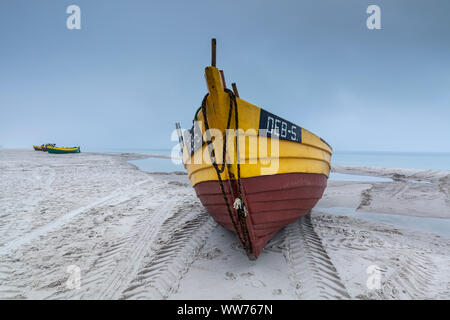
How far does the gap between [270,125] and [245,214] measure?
1.28 metres

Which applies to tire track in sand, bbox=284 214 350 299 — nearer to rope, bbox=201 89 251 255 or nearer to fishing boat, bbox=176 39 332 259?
fishing boat, bbox=176 39 332 259

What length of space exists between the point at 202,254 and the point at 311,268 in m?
1.64

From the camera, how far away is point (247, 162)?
2834 millimetres

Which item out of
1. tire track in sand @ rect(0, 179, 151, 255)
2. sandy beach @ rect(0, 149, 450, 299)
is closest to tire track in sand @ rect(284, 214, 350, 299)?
sandy beach @ rect(0, 149, 450, 299)

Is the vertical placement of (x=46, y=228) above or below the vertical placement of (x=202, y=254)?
above

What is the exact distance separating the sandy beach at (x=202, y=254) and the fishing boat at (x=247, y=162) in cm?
54

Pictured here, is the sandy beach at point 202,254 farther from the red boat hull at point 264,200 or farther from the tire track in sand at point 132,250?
the red boat hull at point 264,200

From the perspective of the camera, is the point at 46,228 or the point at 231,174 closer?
the point at 231,174

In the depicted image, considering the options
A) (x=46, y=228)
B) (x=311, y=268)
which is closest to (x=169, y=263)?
(x=311, y=268)

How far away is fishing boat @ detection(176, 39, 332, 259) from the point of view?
2730 mm

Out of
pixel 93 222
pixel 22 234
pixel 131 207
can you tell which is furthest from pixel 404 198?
pixel 22 234

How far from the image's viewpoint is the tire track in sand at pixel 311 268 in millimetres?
2496

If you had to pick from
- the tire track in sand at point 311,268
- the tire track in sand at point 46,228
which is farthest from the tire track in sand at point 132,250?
the tire track in sand at point 311,268

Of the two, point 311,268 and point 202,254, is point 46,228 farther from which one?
point 311,268
